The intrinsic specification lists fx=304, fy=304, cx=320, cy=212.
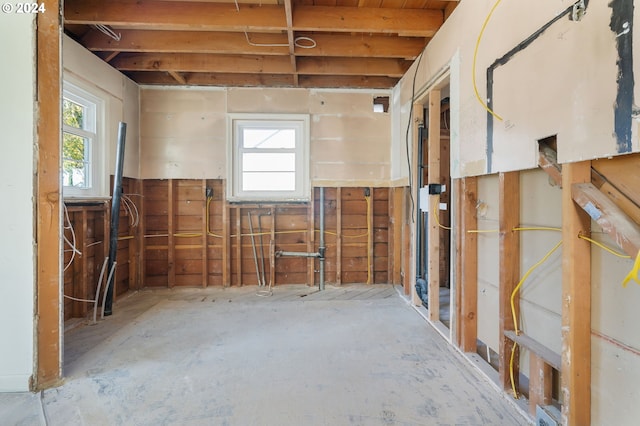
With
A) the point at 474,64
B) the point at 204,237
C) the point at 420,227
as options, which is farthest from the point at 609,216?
the point at 204,237

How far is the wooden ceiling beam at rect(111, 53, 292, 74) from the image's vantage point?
132 inches

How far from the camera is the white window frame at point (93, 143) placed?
3062mm

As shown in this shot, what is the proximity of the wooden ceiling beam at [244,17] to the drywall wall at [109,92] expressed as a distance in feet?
1.13

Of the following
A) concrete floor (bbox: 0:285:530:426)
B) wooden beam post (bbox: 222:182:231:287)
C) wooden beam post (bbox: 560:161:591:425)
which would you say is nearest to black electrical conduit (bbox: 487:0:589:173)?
wooden beam post (bbox: 560:161:591:425)

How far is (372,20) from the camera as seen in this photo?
265 cm

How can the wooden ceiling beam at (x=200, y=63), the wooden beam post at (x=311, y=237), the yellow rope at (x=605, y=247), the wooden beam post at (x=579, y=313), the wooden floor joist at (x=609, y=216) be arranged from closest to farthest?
the wooden floor joist at (x=609, y=216) → the yellow rope at (x=605, y=247) → the wooden beam post at (x=579, y=313) → the wooden ceiling beam at (x=200, y=63) → the wooden beam post at (x=311, y=237)

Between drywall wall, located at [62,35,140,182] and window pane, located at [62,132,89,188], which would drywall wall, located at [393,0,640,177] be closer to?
drywall wall, located at [62,35,140,182]

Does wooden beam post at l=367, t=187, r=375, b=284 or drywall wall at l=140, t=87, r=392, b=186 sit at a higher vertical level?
drywall wall at l=140, t=87, r=392, b=186

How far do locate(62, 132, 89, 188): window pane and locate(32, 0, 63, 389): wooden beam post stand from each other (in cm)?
126

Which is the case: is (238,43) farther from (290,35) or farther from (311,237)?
(311,237)

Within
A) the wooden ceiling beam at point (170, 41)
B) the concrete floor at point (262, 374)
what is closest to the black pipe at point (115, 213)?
the concrete floor at point (262, 374)

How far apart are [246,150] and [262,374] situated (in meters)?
2.87

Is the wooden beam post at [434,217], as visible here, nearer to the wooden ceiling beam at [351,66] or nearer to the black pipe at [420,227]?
the black pipe at [420,227]

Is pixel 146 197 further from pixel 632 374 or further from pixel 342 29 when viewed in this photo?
pixel 632 374
